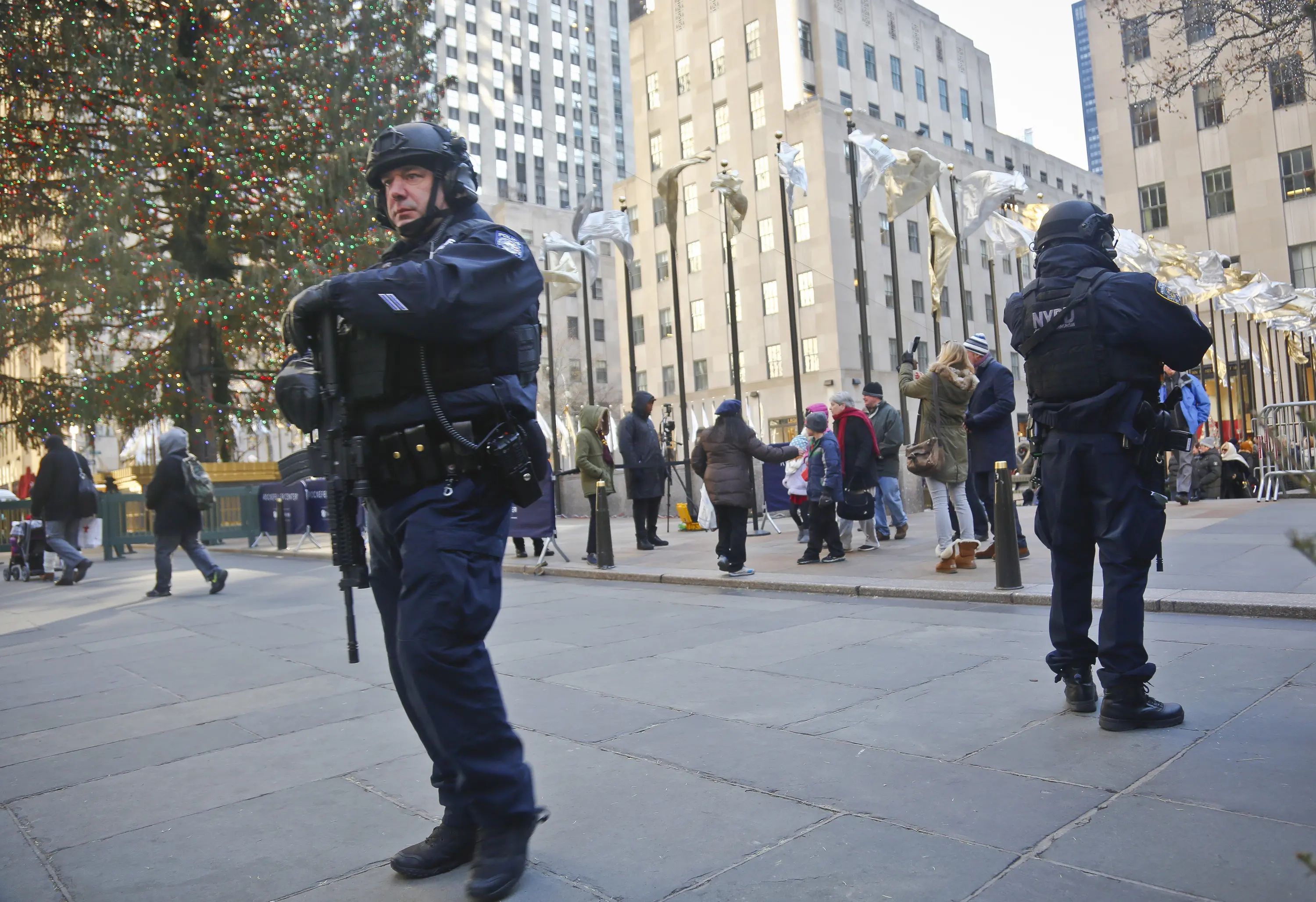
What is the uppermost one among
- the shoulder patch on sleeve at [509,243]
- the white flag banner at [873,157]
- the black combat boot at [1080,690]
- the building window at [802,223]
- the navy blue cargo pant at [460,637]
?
the building window at [802,223]

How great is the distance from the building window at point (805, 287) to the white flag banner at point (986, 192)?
2787 centimetres

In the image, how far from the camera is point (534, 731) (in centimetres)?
445

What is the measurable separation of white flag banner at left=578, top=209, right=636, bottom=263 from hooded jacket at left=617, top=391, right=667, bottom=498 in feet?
23.9

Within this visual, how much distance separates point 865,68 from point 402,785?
55931 mm

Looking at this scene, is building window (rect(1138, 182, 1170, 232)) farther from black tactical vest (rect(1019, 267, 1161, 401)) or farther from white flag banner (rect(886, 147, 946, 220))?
black tactical vest (rect(1019, 267, 1161, 401))

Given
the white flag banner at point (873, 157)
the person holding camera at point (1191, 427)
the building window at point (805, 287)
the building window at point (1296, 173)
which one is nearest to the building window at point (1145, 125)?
the building window at point (1296, 173)

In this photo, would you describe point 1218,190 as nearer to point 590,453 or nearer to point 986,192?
point 986,192

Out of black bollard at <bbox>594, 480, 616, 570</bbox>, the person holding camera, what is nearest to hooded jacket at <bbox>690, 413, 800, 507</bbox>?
black bollard at <bbox>594, 480, 616, 570</bbox>

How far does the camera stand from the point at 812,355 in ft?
151

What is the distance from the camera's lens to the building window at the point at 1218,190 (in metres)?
38.2

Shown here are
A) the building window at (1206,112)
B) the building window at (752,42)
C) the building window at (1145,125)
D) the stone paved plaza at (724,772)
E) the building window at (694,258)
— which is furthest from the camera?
the building window at (694,258)

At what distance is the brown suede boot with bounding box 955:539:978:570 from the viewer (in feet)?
29.9

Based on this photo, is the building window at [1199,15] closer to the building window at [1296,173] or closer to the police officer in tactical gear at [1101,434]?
the police officer in tactical gear at [1101,434]

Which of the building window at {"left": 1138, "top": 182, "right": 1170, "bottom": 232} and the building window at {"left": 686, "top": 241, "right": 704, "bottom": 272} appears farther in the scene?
the building window at {"left": 686, "top": 241, "right": 704, "bottom": 272}
